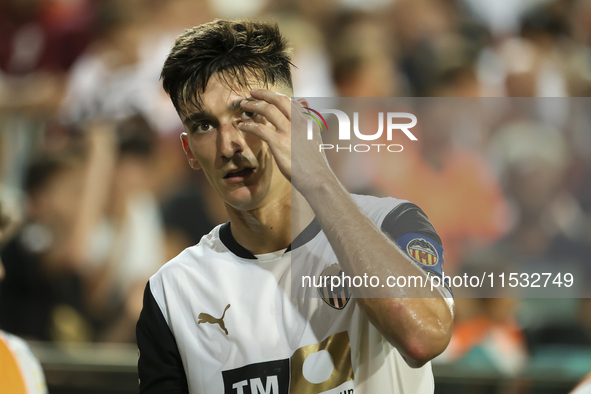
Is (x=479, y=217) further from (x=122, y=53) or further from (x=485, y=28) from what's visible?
(x=122, y=53)

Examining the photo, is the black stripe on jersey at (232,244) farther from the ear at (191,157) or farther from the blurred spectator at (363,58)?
the blurred spectator at (363,58)

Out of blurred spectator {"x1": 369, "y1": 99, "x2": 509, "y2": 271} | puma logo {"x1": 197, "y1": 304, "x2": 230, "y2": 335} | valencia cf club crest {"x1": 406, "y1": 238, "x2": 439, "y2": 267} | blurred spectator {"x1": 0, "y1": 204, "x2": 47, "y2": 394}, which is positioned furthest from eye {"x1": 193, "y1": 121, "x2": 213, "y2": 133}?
blurred spectator {"x1": 369, "y1": 99, "x2": 509, "y2": 271}

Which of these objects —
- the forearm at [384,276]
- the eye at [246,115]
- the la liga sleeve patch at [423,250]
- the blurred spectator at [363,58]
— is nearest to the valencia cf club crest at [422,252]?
the la liga sleeve patch at [423,250]

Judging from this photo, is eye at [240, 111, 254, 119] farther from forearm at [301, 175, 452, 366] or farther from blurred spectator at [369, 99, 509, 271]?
blurred spectator at [369, 99, 509, 271]

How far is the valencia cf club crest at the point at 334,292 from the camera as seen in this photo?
1.55m

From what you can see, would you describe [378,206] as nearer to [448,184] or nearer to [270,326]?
[270,326]

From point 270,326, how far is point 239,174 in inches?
17.1

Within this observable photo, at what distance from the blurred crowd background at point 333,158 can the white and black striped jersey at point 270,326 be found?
1301 millimetres

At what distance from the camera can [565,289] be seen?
321 centimetres

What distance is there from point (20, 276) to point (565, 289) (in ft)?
10.4

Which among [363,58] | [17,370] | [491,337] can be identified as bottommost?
[491,337]

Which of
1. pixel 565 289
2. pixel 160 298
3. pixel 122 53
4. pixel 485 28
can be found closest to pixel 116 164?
pixel 122 53

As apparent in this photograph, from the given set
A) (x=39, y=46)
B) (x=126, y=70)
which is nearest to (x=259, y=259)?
(x=126, y=70)

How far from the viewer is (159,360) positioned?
5.45ft
